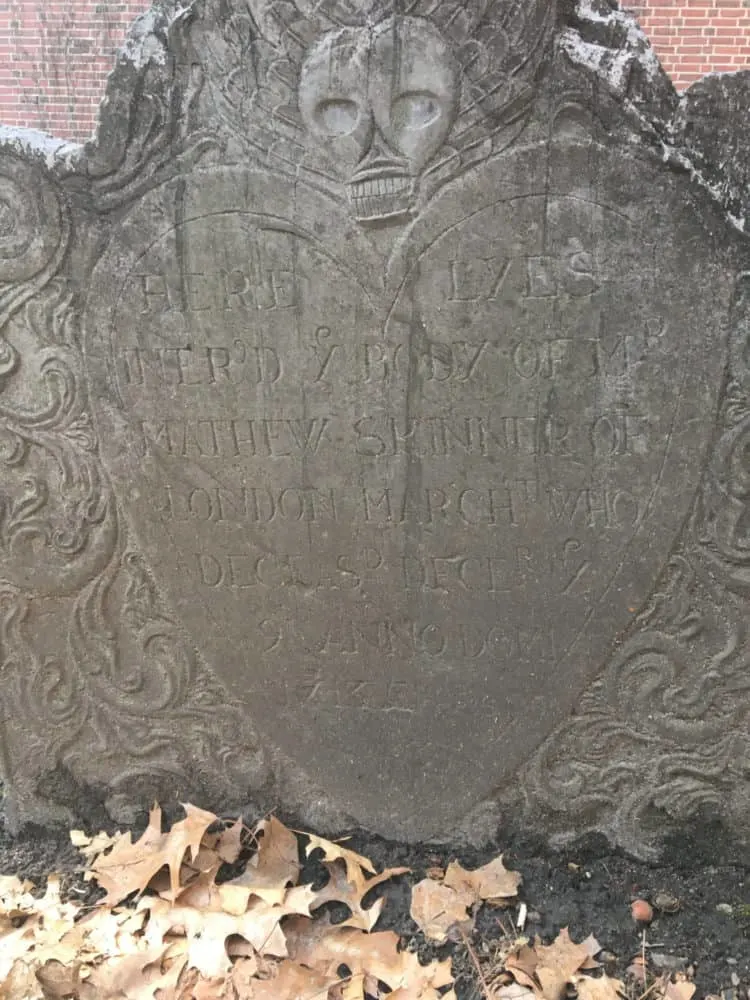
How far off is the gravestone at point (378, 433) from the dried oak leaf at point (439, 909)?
22cm

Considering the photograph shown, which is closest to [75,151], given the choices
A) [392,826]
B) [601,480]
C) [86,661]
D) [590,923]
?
[86,661]

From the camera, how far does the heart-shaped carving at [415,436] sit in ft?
6.88

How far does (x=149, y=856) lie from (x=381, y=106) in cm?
228

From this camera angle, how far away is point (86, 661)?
2.58m

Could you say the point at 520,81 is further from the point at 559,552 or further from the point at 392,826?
the point at 392,826

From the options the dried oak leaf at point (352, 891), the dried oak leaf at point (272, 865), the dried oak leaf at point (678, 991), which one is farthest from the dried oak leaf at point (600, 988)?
the dried oak leaf at point (272, 865)

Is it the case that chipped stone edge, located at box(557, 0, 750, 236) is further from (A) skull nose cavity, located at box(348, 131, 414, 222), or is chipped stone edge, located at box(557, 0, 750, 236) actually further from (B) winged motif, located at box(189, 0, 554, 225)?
(A) skull nose cavity, located at box(348, 131, 414, 222)

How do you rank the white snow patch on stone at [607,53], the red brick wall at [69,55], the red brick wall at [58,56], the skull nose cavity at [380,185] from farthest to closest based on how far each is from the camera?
1. the red brick wall at [58,56]
2. the red brick wall at [69,55]
3. the skull nose cavity at [380,185]
4. the white snow patch on stone at [607,53]

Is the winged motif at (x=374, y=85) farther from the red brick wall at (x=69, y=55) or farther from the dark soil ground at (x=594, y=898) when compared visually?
the red brick wall at (x=69, y=55)

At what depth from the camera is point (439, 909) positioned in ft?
7.86

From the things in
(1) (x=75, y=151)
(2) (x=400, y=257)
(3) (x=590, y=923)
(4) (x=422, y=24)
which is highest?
(4) (x=422, y=24)

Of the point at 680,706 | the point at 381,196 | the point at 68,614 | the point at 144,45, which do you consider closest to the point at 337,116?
the point at 381,196

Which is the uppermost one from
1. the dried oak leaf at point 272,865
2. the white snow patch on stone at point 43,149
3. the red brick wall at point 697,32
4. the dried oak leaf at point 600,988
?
the red brick wall at point 697,32

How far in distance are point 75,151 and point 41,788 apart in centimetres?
200
